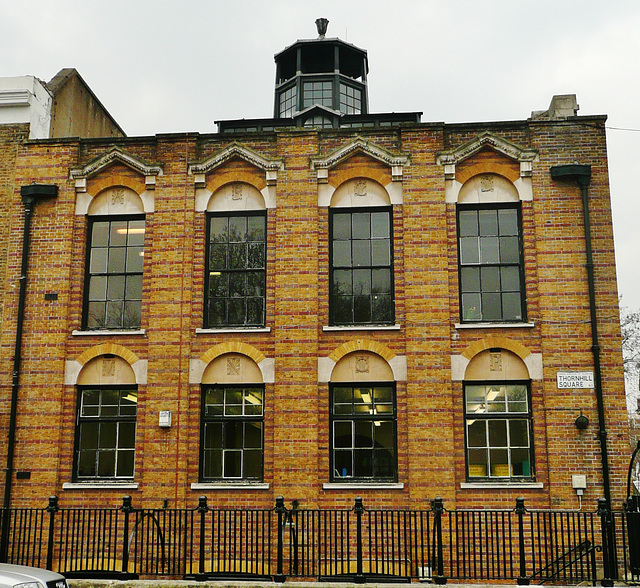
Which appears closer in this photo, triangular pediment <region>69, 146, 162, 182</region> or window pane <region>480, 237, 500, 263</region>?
window pane <region>480, 237, 500, 263</region>

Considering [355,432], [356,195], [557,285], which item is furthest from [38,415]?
[557,285]

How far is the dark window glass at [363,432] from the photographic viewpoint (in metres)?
14.3

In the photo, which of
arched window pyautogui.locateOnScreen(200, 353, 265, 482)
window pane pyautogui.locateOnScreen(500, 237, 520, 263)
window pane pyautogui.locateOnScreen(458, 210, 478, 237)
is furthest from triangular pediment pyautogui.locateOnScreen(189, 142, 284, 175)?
window pane pyautogui.locateOnScreen(500, 237, 520, 263)

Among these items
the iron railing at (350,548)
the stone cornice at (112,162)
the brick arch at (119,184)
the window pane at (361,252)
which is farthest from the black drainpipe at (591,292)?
the brick arch at (119,184)

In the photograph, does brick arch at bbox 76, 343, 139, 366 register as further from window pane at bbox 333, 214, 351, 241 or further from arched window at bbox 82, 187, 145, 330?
window pane at bbox 333, 214, 351, 241

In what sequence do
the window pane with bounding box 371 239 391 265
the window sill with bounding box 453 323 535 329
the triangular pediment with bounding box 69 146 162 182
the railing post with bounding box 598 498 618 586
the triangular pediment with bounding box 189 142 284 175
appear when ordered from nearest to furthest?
the railing post with bounding box 598 498 618 586, the window sill with bounding box 453 323 535 329, the window pane with bounding box 371 239 391 265, the triangular pediment with bounding box 189 142 284 175, the triangular pediment with bounding box 69 146 162 182

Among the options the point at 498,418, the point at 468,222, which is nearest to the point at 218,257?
the point at 468,222

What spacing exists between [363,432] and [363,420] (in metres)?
0.23

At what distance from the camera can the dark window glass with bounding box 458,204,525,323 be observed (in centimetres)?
1475

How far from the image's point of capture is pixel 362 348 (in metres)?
14.6

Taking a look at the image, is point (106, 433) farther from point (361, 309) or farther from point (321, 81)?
point (321, 81)

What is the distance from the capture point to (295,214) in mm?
15242

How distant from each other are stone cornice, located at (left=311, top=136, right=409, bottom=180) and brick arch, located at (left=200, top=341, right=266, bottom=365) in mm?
3895

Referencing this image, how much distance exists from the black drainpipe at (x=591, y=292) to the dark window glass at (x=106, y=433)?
912cm
